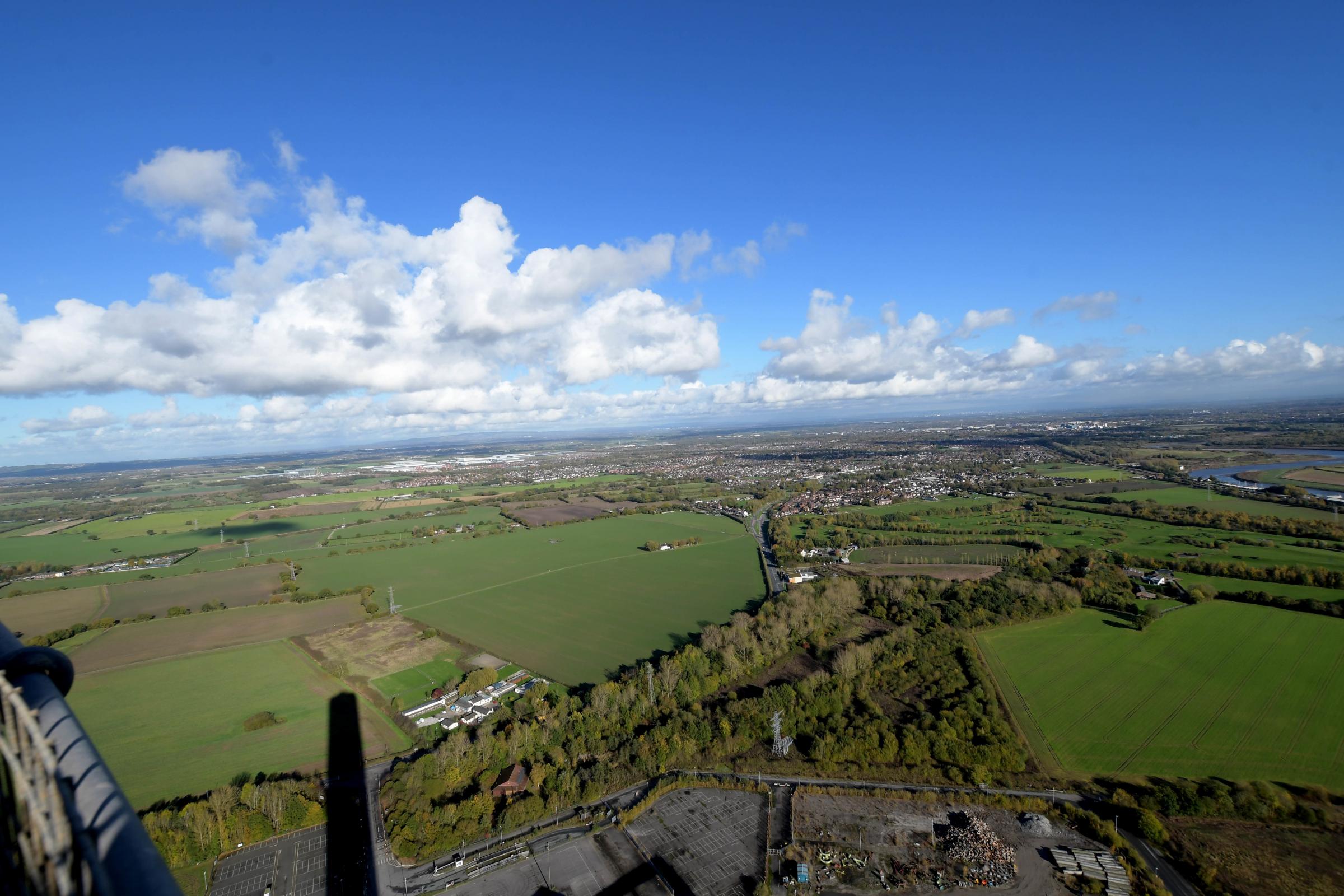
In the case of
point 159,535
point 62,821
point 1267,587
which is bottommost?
point 1267,587

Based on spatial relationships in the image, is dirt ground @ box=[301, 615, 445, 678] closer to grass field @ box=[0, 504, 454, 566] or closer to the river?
grass field @ box=[0, 504, 454, 566]

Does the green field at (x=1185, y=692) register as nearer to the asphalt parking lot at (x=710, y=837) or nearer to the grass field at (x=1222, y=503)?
the asphalt parking lot at (x=710, y=837)

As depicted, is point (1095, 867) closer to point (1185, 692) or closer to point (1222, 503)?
point (1185, 692)

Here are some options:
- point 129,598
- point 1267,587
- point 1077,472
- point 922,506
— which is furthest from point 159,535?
point 1077,472

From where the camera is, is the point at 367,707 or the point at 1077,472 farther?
the point at 1077,472

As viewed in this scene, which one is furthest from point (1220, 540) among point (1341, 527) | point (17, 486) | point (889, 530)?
point (17, 486)

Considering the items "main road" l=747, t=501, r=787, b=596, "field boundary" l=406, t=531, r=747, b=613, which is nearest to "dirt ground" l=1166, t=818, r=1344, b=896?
"main road" l=747, t=501, r=787, b=596
